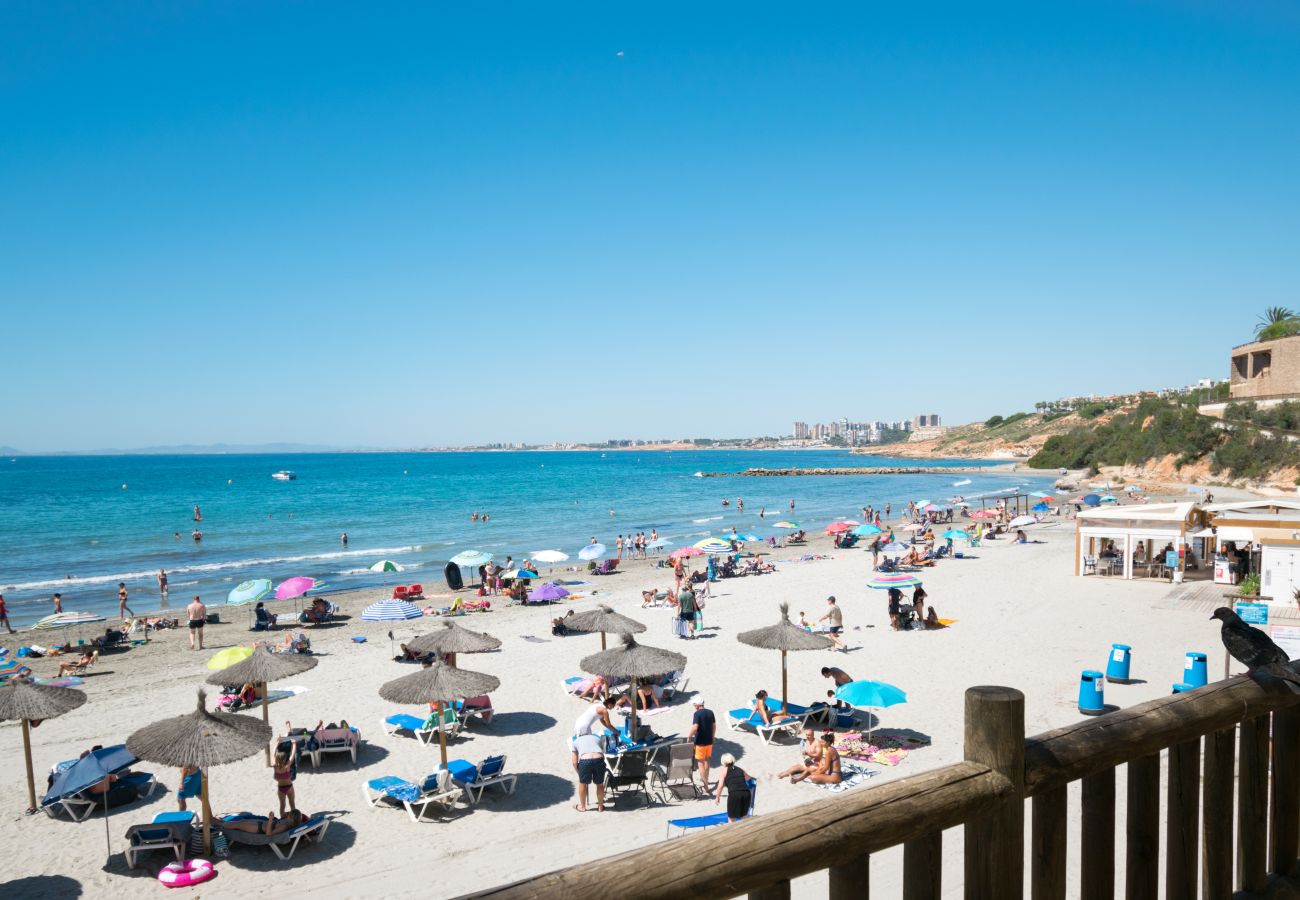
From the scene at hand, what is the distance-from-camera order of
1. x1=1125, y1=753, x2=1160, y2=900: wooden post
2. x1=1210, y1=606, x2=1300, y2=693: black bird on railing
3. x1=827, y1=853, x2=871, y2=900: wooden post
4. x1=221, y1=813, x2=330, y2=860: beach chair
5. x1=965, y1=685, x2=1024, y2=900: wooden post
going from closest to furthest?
x1=827, y1=853, x2=871, y2=900: wooden post < x1=965, y1=685, x2=1024, y2=900: wooden post < x1=1125, y1=753, x2=1160, y2=900: wooden post < x1=1210, y1=606, x2=1300, y2=693: black bird on railing < x1=221, y1=813, x2=330, y2=860: beach chair

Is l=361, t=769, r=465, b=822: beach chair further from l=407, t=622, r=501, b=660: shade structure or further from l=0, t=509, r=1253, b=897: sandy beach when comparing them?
l=407, t=622, r=501, b=660: shade structure

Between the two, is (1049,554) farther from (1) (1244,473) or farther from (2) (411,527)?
(2) (411,527)

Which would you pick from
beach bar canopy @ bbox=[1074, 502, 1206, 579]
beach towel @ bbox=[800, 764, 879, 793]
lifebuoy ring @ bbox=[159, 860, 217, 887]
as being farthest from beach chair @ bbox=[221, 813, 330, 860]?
beach bar canopy @ bbox=[1074, 502, 1206, 579]

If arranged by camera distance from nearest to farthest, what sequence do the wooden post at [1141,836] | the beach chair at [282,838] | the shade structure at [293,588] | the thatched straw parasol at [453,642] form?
the wooden post at [1141,836], the beach chair at [282,838], the thatched straw parasol at [453,642], the shade structure at [293,588]

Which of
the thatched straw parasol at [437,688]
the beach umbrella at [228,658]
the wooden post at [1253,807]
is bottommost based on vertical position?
the beach umbrella at [228,658]

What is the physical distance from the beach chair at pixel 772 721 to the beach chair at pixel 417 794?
4421mm

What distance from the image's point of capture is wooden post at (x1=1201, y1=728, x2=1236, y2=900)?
97.7 inches

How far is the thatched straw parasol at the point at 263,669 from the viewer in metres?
12.4

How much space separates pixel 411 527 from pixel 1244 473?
53.6 m

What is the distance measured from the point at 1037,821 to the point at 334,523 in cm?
6211

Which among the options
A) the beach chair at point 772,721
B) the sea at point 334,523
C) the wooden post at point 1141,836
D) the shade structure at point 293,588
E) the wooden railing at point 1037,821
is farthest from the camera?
the sea at point 334,523

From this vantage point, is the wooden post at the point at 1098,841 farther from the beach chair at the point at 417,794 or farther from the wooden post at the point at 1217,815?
the beach chair at the point at 417,794

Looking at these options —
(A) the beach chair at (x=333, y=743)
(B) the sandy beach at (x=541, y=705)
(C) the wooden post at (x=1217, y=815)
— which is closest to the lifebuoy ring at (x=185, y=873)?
(B) the sandy beach at (x=541, y=705)

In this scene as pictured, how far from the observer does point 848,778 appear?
11.3 metres
